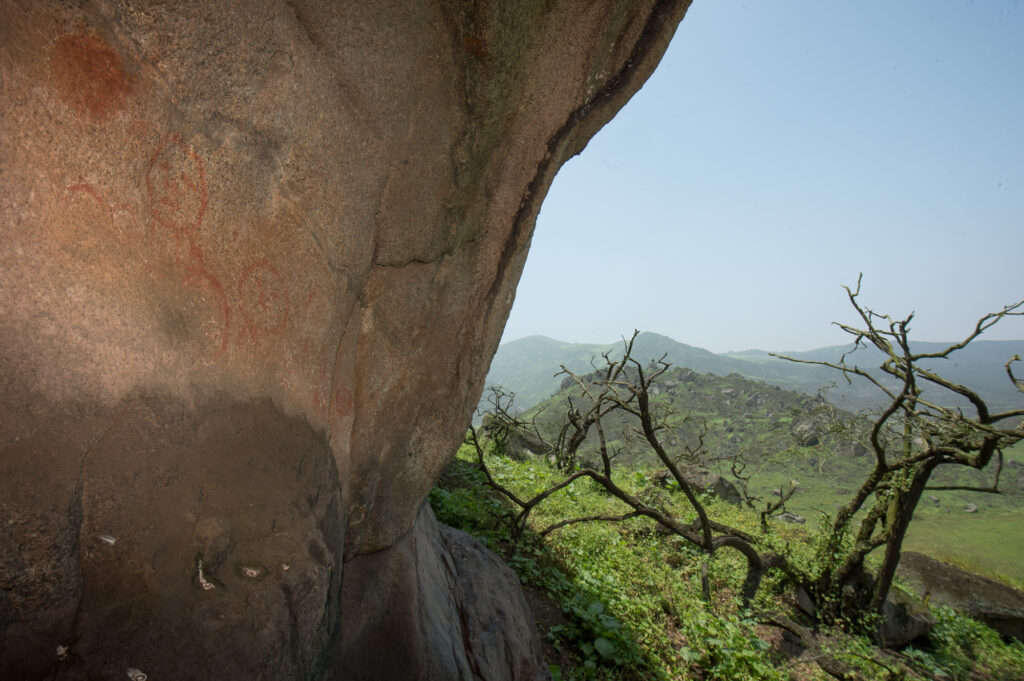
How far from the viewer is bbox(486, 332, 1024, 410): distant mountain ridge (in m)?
73.2

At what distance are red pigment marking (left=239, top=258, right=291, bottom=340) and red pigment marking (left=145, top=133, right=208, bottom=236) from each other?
0.24 m

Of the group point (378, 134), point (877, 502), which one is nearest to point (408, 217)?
point (378, 134)

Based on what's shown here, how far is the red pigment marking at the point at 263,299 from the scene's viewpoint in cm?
184

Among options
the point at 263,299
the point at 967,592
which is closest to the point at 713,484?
the point at 967,592

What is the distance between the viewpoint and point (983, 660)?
7551mm

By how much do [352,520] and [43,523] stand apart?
1.58 meters

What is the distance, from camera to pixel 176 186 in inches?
63.8

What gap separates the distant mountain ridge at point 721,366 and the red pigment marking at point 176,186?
5655 cm

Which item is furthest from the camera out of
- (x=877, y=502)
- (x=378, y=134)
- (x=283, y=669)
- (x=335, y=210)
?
(x=877, y=502)

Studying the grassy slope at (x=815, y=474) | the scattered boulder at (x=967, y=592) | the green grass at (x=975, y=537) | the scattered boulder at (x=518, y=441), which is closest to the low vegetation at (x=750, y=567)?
the scattered boulder at (x=967, y=592)

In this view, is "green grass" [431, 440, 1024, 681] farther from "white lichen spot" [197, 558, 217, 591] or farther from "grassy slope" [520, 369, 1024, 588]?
"white lichen spot" [197, 558, 217, 591]

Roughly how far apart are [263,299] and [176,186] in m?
0.45

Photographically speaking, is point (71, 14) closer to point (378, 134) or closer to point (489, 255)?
point (378, 134)

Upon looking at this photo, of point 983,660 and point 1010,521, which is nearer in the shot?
point 983,660
